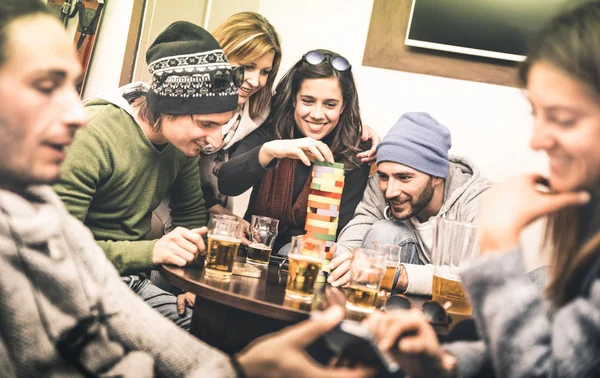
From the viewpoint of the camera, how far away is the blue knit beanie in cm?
234

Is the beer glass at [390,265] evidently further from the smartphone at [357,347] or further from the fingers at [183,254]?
the smartphone at [357,347]

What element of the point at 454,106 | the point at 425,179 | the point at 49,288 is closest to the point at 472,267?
the point at 49,288

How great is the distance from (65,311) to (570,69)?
0.81m

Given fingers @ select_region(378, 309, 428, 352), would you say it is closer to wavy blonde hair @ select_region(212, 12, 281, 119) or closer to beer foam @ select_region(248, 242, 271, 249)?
beer foam @ select_region(248, 242, 271, 249)

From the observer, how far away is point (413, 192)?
2367 mm

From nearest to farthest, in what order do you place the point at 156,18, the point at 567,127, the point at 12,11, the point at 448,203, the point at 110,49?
the point at 12,11, the point at 567,127, the point at 110,49, the point at 448,203, the point at 156,18

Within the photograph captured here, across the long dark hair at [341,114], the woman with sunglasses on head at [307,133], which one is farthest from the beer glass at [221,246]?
the long dark hair at [341,114]

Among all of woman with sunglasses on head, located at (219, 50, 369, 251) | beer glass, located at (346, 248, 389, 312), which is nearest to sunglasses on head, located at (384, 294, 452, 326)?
beer glass, located at (346, 248, 389, 312)

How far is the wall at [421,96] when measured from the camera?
2.74 m

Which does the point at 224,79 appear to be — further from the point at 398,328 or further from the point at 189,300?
the point at 398,328

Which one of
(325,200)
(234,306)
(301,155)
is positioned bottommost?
(234,306)

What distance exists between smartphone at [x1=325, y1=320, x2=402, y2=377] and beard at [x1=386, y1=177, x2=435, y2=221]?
1.57 meters

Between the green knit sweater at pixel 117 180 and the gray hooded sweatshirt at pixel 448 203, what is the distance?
0.69m

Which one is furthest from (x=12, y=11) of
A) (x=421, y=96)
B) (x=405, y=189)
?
(x=421, y=96)
